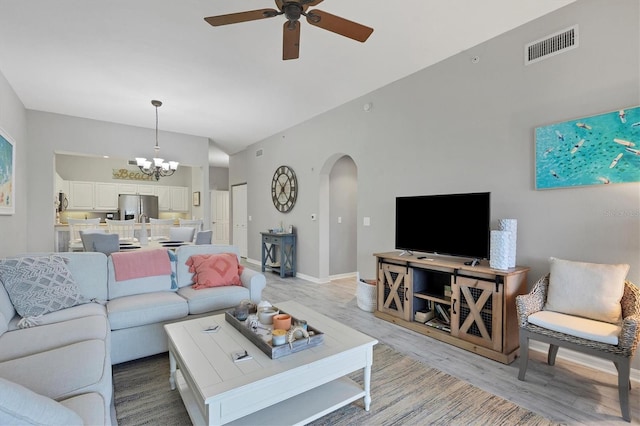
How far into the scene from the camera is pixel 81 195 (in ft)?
25.1

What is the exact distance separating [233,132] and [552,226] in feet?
18.6

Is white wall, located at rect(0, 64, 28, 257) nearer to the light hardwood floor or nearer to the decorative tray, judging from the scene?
the decorative tray

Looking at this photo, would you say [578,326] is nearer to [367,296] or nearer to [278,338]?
[278,338]

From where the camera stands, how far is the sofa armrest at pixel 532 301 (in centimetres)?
234

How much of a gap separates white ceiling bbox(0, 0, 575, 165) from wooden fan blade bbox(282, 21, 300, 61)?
1.97 feet

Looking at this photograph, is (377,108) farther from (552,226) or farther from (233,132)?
(233,132)

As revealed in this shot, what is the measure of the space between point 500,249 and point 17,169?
6.18 metres

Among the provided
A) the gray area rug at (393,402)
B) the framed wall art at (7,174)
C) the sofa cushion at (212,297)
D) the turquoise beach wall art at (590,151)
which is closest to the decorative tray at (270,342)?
the gray area rug at (393,402)

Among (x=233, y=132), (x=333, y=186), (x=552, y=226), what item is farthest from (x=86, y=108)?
(x=552, y=226)

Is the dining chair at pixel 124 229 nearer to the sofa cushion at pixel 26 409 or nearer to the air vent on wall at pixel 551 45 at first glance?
the sofa cushion at pixel 26 409

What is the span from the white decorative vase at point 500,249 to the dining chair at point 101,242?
4.12m

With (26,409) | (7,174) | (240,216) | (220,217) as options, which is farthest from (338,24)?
(220,217)

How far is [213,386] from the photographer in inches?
57.6

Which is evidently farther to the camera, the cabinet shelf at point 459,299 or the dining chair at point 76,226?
the dining chair at point 76,226
